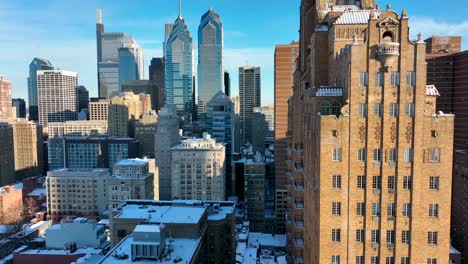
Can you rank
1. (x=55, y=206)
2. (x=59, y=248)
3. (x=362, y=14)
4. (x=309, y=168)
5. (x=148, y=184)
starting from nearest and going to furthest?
(x=362, y=14)
(x=309, y=168)
(x=59, y=248)
(x=148, y=184)
(x=55, y=206)

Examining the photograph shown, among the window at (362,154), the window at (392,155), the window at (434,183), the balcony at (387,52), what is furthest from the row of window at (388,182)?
the balcony at (387,52)

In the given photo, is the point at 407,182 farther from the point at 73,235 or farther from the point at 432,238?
the point at 73,235

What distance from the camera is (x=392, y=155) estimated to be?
35625 mm

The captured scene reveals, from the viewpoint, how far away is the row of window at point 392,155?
3541cm

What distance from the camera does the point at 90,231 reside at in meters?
112

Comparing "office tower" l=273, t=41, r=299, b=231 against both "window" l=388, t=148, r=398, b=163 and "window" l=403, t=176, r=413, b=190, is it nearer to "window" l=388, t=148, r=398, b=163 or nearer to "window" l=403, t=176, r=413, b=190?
"window" l=403, t=176, r=413, b=190

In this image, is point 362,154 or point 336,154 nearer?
point 336,154

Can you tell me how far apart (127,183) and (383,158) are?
131892mm

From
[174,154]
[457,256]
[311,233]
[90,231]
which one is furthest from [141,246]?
[174,154]

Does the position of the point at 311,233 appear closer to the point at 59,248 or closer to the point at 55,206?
the point at 59,248

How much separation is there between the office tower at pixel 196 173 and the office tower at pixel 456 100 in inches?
3695

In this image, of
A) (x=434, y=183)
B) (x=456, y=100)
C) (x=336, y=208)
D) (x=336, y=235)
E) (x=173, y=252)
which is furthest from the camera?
(x=456, y=100)

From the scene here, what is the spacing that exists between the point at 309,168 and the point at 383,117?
1082cm

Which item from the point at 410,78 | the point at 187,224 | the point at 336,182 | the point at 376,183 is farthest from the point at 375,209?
the point at 187,224
